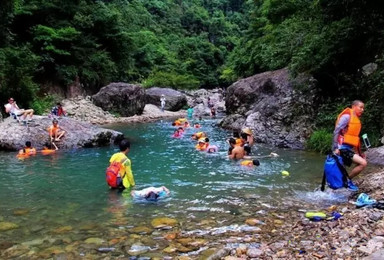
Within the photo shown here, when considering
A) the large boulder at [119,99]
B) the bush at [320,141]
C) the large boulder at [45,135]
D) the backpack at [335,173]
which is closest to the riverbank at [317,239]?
the backpack at [335,173]

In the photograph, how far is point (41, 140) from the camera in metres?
16.4

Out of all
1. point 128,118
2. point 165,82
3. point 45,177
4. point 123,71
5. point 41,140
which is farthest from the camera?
point 165,82

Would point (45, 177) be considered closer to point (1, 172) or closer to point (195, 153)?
point (1, 172)

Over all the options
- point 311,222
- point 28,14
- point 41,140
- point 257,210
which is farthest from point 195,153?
point 28,14

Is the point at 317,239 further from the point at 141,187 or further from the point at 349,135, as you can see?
the point at 141,187

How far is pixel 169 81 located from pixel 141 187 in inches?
1586

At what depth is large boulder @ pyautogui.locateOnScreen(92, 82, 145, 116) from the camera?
101 feet

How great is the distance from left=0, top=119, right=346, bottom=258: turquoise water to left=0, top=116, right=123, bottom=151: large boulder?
3.60 feet

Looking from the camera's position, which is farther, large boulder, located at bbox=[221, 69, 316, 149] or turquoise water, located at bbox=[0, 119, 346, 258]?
large boulder, located at bbox=[221, 69, 316, 149]

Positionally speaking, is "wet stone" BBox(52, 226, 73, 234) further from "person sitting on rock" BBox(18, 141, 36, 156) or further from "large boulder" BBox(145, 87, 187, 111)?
"large boulder" BBox(145, 87, 187, 111)

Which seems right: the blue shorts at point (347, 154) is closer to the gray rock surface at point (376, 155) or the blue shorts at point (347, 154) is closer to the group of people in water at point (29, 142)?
the gray rock surface at point (376, 155)

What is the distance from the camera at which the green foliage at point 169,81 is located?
46750mm

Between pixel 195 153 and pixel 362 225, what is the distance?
963 cm

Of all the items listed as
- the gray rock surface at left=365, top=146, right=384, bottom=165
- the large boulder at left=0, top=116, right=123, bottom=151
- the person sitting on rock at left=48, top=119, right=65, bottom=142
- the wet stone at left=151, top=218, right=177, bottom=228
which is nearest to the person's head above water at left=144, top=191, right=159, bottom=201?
the wet stone at left=151, top=218, right=177, bottom=228
